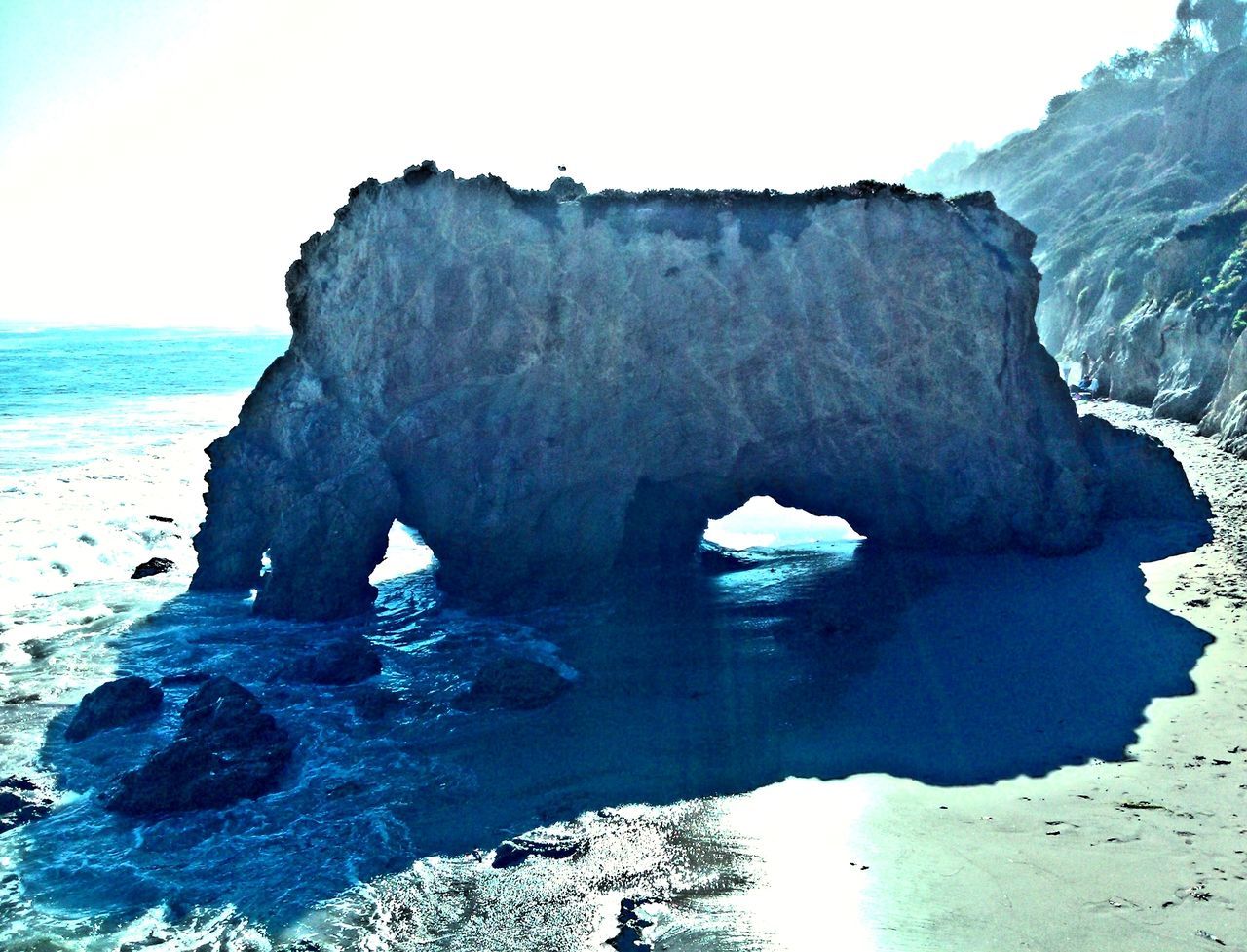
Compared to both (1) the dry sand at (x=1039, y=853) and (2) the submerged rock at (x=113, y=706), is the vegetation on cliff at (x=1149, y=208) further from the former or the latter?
(2) the submerged rock at (x=113, y=706)

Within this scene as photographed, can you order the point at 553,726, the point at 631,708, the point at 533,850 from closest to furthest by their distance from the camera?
the point at 533,850 → the point at 553,726 → the point at 631,708

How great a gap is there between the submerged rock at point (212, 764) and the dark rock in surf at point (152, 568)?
9616 millimetres

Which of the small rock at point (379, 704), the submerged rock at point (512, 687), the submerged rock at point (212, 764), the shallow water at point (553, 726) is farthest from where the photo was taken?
the submerged rock at point (512, 687)

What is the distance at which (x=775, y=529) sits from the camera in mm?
26641

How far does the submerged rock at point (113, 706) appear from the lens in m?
A: 15.0

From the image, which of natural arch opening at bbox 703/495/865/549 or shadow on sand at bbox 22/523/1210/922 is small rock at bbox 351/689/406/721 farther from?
natural arch opening at bbox 703/495/865/549

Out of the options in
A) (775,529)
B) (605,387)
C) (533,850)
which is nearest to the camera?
(533,850)

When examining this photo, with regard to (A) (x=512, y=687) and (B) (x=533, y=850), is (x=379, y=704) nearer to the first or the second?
(A) (x=512, y=687)

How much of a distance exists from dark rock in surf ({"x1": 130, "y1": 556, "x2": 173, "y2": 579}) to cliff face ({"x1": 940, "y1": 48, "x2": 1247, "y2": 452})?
31316mm

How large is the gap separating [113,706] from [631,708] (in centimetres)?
814

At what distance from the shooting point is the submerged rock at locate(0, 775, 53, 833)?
1251 cm

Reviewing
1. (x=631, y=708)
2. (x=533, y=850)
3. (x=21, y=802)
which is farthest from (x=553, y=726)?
(x=21, y=802)

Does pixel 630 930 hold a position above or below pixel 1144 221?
below

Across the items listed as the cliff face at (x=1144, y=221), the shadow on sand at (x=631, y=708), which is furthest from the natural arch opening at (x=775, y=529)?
the cliff face at (x=1144, y=221)
